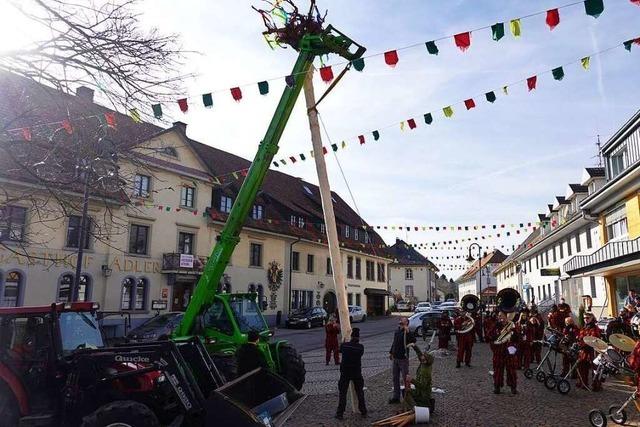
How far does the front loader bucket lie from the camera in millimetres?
5836

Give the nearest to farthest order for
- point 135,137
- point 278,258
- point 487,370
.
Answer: point 135,137
point 487,370
point 278,258

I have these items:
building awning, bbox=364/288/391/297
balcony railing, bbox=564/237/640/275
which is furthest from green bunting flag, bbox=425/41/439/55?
building awning, bbox=364/288/391/297

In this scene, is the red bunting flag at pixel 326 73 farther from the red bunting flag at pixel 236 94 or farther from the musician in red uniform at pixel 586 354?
the musician in red uniform at pixel 586 354

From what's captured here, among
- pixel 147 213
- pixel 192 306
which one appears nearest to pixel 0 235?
pixel 192 306

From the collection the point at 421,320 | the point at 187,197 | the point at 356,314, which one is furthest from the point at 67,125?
the point at 356,314

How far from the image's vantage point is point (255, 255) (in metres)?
33.7

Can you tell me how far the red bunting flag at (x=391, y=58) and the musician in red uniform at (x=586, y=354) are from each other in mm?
6918

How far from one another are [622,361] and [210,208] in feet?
81.1

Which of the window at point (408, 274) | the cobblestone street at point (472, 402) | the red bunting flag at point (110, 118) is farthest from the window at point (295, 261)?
the window at point (408, 274)

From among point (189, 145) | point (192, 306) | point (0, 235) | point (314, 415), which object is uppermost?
point (189, 145)

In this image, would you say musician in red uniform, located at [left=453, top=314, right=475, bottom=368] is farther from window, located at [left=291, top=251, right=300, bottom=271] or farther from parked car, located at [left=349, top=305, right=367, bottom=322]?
parked car, located at [left=349, top=305, right=367, bottom=322]

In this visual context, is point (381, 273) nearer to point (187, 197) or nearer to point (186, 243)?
point (186, 243)

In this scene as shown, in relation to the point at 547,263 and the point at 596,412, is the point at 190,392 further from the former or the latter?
the point at 547,263

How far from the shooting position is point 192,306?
10078mm
